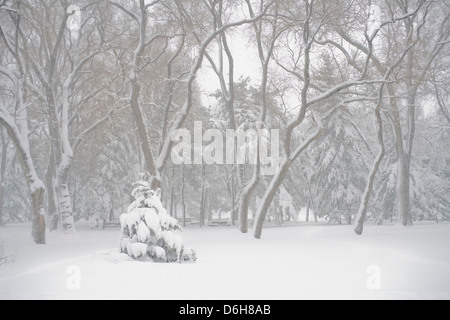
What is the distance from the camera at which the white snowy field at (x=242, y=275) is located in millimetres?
7422

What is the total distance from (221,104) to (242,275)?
1027 inches

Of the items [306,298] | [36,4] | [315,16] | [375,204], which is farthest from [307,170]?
[306,298]

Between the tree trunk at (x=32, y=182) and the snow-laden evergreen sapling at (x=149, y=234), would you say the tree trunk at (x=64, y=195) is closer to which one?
the tree trunk at (x=32, y=182)

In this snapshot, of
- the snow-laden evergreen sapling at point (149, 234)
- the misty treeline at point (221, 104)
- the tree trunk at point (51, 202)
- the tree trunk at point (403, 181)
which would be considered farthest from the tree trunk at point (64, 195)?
the tree trunk at point (403, 181)

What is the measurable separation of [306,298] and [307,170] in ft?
94.1

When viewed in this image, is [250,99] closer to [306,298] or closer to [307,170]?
[307,170]

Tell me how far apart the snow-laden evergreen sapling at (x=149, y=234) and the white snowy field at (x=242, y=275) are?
372 millimetres

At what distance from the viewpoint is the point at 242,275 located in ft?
29.9

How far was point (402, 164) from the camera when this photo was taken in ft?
74.9

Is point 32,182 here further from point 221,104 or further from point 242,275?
point 221,104

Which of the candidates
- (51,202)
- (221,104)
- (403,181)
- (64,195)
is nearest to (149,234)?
(64,195)

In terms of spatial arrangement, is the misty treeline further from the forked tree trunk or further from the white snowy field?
the white snowy field

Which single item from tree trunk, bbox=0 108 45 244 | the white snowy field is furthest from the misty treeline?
the white snowy field
